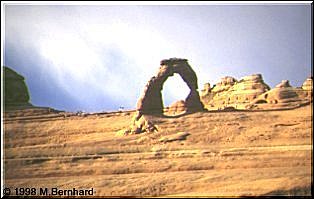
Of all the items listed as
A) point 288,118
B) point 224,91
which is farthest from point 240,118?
point 224,91

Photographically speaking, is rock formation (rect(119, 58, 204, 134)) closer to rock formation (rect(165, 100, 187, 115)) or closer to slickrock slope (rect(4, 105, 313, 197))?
rock formation (rect(165, 100, 187, 115))

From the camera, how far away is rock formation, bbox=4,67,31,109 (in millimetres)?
17047

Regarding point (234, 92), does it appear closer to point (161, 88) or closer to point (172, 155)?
point (161, 88)

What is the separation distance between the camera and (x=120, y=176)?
14.7 metres

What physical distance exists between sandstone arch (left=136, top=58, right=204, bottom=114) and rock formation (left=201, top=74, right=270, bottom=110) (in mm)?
1376

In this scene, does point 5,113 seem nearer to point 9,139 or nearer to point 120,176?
point 9,139

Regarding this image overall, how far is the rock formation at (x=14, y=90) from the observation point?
1705 cm

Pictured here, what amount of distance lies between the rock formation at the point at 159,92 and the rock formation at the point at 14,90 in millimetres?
4815

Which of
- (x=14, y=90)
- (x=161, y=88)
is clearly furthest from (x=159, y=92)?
(x=14, y=90)

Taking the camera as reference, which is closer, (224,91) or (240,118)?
(240,118)

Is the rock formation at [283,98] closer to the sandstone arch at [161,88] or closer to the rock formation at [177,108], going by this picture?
the sandstone arch at [161,88]

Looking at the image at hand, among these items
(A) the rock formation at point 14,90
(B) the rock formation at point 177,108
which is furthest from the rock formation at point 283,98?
(A) the rock formation at point 14,90

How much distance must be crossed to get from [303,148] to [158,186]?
5.41m

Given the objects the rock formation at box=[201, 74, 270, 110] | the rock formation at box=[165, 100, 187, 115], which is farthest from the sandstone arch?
the rock formation at box=[201, 74, 270, 110]
